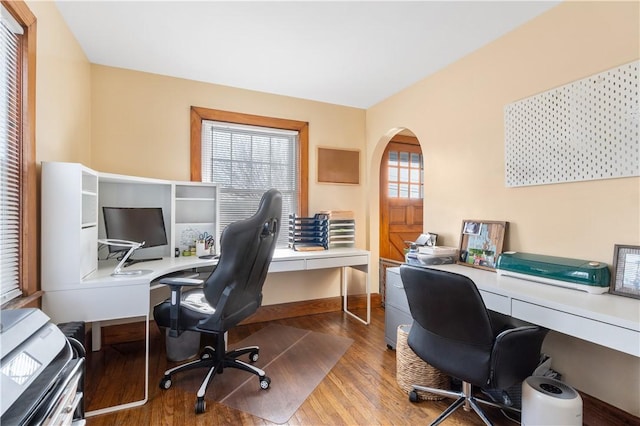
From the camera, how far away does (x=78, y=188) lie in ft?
5.79

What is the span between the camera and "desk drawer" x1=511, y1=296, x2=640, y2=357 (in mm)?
1201

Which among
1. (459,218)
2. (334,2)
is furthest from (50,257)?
(459,218)

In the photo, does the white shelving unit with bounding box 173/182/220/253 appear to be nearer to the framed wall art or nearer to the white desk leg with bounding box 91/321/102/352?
the white desk leg with bounding box 91/321/102/352

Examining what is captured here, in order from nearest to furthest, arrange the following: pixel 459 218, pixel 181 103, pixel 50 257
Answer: pixel 50 257, pixel 459 218, pixel 181 103

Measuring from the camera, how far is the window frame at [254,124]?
3.03 metres

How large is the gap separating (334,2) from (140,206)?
2321mm

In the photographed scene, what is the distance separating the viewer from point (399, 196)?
13.9ft

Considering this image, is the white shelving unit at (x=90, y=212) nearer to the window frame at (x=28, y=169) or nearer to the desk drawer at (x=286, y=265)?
the window frame at (x=28, y=169)

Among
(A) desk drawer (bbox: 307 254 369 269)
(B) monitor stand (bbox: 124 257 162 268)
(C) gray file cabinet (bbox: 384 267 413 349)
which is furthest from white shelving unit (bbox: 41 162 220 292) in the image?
(C) gray file cabinet (bbox: 384 267 413 349)

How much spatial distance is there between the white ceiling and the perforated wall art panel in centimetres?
62

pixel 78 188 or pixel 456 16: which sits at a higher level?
A: pixel 456 16

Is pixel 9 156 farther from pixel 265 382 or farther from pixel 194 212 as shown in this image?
pixel 265 382

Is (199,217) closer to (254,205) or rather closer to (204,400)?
(254,205)

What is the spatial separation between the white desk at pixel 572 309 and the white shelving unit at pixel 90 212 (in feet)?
8.00
